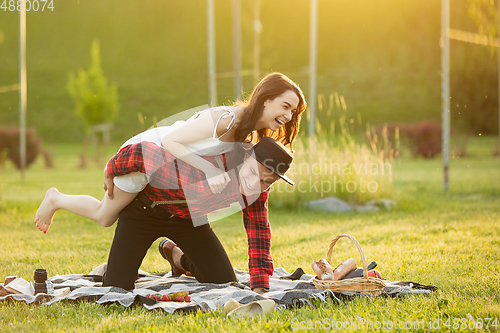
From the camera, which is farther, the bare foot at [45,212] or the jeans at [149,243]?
the bare foot at [45,212]

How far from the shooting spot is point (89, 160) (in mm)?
19375

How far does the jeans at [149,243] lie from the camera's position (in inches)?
120

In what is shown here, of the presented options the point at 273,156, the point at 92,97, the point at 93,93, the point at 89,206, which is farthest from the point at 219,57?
the point at 273,156

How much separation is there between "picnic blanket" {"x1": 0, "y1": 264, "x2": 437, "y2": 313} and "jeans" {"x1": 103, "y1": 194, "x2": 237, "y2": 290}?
9cm

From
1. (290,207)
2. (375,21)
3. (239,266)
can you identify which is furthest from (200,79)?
(239,266)

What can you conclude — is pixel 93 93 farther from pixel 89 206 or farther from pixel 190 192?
pixel 190 192

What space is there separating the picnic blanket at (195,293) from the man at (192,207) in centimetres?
13

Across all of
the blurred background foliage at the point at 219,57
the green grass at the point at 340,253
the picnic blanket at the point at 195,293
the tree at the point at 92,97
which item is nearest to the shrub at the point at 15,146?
the tree at the point at 92,97

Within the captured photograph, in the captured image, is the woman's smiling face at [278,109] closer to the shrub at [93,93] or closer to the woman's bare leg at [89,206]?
the woman's bare leg at [89,206]

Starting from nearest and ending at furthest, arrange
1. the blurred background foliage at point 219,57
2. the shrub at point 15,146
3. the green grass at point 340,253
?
1. the green grass at point 340,253
2. the shrub at point 15,146
3. the blurred background foliage at point 219,57

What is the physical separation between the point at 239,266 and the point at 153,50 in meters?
49.6

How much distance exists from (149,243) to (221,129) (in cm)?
91

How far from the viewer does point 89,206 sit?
132 inches

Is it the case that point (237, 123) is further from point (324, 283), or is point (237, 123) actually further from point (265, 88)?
point (324, 283)
